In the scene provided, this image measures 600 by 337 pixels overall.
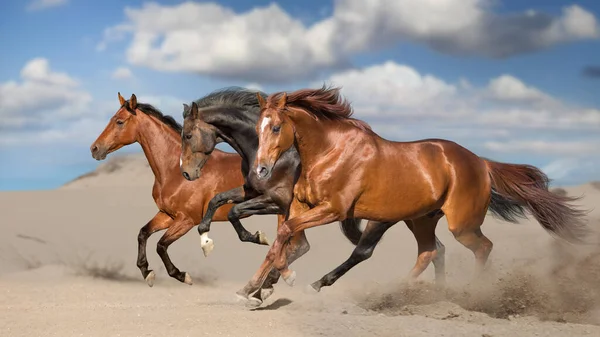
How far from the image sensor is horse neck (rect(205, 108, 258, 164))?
8344mm

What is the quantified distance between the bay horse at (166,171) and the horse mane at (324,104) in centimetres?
206

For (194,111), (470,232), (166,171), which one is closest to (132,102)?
(166,171)

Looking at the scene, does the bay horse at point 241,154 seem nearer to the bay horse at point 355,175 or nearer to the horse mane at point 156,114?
the bay horse at point 355,175

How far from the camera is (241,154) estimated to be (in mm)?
8445

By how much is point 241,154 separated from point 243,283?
4889 mm

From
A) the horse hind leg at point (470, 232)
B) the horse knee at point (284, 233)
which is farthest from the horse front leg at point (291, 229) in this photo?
the horse hind leg at point (470, 232)

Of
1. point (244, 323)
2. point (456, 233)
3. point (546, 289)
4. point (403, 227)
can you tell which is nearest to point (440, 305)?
point (456, 233)

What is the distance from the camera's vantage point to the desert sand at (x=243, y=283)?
6711 mm

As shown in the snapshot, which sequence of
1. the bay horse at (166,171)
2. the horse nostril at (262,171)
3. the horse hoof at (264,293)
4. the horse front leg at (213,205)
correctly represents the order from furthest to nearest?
the bay horse at (166,171) → the horse front leg at (213,205) → the horse hoof at (264,293) → the horse nostril at (262,171)

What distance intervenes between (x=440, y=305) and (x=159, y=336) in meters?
2.86

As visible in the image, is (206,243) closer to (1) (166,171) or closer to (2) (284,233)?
(1) (166,171)

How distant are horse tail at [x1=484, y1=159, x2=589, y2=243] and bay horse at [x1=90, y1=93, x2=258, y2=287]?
293cm

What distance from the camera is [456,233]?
808cm

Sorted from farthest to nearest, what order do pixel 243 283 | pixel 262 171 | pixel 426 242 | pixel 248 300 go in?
pixel 243 283 < pixel 426 242 < pixel 248 300 < pixel 262 171
